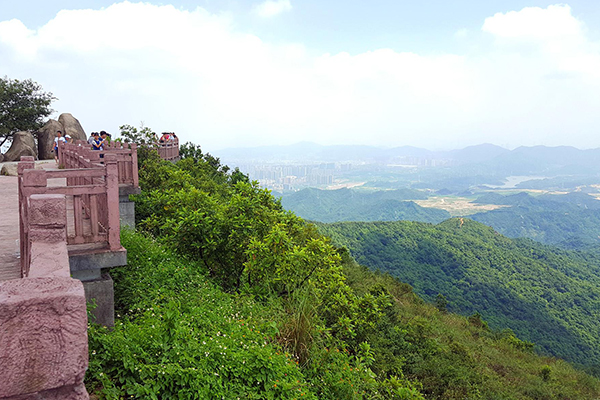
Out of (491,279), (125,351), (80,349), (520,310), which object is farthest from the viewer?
(491,279)

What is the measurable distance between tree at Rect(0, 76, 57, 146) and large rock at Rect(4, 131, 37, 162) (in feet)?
10.8

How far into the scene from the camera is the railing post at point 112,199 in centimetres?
450

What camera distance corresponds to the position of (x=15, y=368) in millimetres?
1904

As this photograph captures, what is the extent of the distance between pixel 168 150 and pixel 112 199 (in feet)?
50.6

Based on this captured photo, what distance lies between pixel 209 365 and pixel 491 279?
5910cm

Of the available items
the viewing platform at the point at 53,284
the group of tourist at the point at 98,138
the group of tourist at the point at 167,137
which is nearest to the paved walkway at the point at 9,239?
the viewing platform at the point at 53,284

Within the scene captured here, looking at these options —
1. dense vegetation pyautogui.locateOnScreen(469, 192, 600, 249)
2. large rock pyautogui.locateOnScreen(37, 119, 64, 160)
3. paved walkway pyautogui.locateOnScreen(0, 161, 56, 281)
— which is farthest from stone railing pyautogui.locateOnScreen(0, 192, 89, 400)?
dense vegetation pyautogui.locateOnScreen(469, 192, 600, 249)

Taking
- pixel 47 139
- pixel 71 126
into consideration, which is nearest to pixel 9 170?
pixel 47 139

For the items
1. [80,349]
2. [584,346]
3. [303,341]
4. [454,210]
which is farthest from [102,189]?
[454,210]

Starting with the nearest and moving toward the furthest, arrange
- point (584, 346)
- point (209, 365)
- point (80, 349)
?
point (80, 349) < point (209, 365) < point (584, 346)

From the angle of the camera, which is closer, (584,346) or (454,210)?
(584,346)

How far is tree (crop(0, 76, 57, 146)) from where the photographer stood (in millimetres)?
27484

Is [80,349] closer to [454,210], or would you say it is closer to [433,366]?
[433,366]

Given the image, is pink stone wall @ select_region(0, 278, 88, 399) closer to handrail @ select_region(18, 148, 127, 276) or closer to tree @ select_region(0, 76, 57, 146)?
handrail @ select_region(18, 148, 127, 276)
